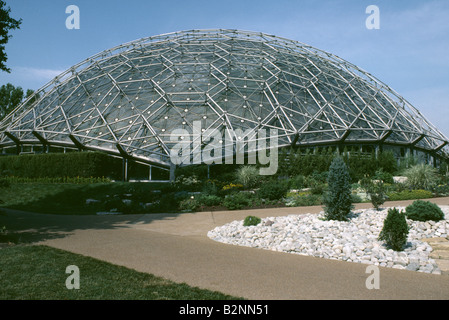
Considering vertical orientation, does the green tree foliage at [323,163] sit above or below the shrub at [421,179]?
above

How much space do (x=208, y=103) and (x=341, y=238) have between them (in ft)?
76.7

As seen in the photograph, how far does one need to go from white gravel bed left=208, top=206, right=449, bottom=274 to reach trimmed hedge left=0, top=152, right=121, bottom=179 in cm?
1708

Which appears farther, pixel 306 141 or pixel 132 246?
pixel 306 141

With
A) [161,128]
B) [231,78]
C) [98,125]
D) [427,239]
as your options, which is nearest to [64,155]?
[98,125]

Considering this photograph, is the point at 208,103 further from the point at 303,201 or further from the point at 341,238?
the point at 341,238

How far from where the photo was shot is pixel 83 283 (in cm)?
598

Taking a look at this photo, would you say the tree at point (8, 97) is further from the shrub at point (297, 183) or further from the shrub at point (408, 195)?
the shrub at point (408, 195)

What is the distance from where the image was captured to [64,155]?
27.0m

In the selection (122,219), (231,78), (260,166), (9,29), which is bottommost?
(122,219)

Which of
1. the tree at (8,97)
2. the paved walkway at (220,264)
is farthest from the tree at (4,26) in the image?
the tree at (8,97)

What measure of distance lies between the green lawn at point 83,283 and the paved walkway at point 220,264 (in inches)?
17.0

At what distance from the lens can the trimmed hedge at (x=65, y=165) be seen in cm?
2595

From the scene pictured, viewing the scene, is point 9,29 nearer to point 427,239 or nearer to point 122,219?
point 122,219

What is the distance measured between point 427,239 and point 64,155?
84.1 ft
